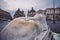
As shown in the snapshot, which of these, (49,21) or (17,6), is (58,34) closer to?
(49,21)

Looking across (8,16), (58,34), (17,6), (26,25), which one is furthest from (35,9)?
(26,25)

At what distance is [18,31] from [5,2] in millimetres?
1024

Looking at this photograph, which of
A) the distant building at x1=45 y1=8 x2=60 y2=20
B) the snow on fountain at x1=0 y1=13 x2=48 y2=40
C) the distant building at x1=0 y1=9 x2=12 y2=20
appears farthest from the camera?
the distant building at x1=45 y1=8 x2=60 y2=20

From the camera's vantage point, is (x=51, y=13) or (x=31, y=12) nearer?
(x=31, y=12)

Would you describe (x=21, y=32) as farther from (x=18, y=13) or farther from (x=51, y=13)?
(x=51, y=13)

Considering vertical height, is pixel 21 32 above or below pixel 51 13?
below

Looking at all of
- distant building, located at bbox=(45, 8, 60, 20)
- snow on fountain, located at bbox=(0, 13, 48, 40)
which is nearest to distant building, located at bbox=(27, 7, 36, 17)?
distant building, located at bbox=(45, 8, 60, 20)

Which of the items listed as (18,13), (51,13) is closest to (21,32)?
(18,13)

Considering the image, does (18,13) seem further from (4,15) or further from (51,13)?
(51,13)

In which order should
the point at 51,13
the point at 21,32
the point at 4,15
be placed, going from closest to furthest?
1. the point at 21,32
2. the point at 4,15
3. the point at 51,13

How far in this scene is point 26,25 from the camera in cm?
148

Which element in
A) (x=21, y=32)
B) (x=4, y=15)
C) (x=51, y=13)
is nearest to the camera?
(x=21, y=32)

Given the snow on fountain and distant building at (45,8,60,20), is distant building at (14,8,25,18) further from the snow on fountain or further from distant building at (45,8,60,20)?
the snow on fountain

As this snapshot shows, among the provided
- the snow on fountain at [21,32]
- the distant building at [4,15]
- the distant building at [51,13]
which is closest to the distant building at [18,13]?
the distant building at [4,15]
